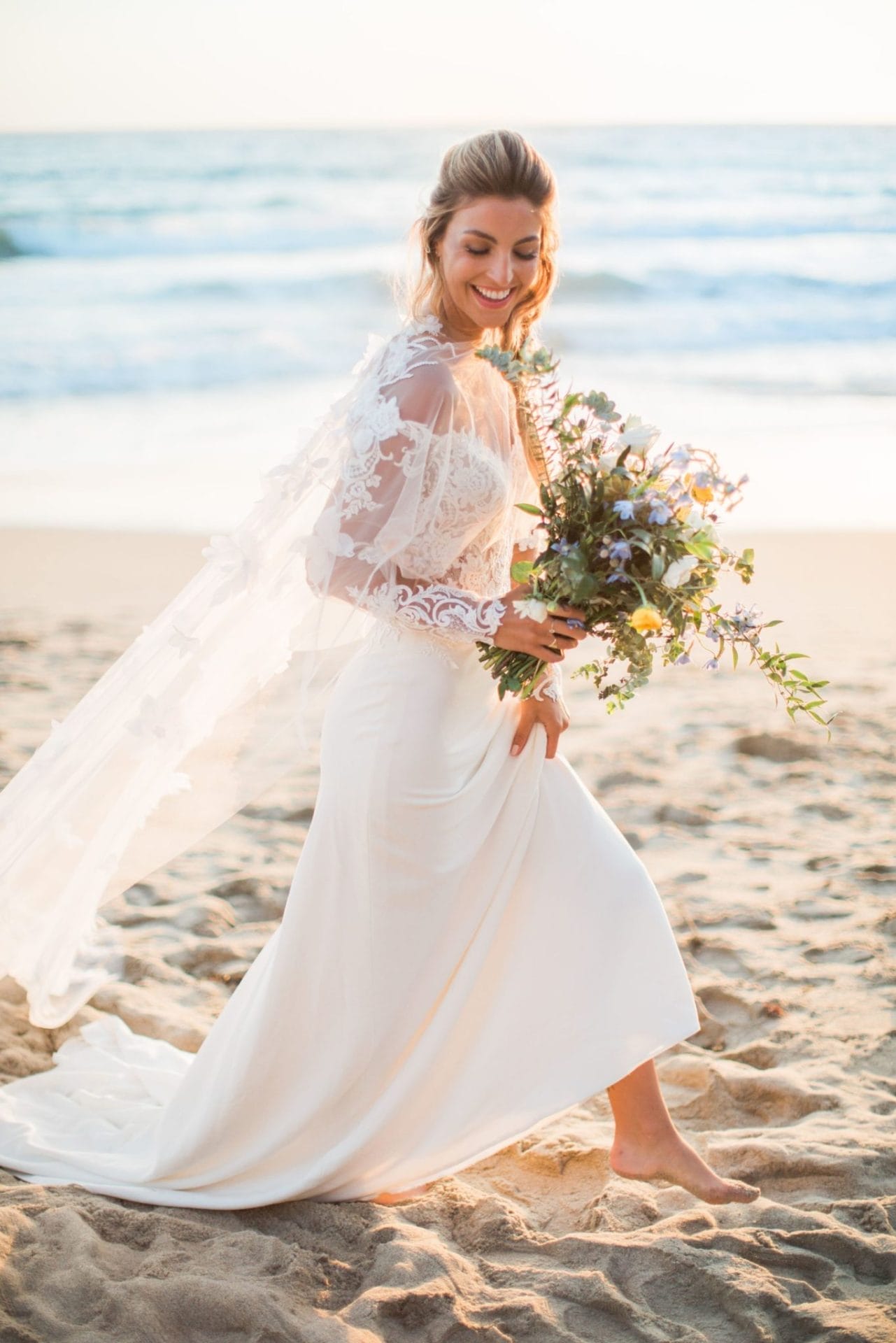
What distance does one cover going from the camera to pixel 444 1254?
9.25ft

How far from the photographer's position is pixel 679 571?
2639 millimetres

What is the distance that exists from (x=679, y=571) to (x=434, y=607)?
62 cm

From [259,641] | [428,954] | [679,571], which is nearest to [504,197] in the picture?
[679,571]

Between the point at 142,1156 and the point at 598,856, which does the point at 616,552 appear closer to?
the point at 598,856

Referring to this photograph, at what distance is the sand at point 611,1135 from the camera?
8.63 ft

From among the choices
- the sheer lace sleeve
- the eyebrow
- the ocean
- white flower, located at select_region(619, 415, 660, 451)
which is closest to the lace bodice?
the sheer lace sleeve

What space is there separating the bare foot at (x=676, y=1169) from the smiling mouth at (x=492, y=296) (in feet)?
6.91

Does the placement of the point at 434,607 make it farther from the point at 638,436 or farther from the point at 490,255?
the point at 490,255

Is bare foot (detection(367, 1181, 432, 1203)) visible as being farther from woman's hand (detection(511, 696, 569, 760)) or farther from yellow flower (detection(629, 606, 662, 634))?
yellow flower (detection(629, 606, 662, 634))

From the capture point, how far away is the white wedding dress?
304 cm

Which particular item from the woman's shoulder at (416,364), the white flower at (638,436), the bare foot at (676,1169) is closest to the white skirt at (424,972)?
the bare foot at (676,1169)

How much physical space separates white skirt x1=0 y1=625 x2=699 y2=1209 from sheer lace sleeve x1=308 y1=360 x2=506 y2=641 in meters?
0.15

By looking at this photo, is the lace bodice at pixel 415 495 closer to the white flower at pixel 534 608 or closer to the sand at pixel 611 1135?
the white flower at pixel 534 608

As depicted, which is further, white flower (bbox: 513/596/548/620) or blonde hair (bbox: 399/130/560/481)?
blonde hair (bbox: 399/130/560/481)
